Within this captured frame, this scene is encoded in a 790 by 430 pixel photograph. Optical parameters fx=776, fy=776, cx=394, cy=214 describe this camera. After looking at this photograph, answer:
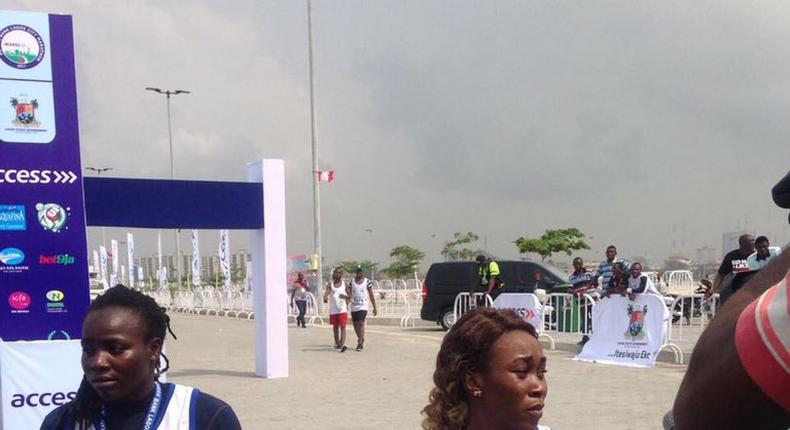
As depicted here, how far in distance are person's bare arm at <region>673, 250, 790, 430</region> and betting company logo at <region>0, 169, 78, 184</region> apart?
7094mm

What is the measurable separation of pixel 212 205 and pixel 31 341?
142 inches

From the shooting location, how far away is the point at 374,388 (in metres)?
10.6

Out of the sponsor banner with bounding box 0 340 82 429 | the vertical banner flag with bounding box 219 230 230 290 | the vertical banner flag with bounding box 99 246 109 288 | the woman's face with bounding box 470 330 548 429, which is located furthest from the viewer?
the vertical banner flag with bounding box 99 246 109 288

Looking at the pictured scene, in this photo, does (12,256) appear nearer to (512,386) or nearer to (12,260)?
(12,260)

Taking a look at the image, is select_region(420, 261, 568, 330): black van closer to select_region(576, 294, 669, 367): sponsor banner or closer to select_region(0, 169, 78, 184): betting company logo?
select_region(576, 294, 669, 367): sponsor banner

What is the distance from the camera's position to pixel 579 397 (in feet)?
31.5

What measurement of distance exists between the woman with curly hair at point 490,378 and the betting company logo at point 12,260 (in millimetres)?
5757

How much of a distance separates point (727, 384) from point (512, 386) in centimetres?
128

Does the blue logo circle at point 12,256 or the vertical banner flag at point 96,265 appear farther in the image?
the vertical banner flag at point 96,265

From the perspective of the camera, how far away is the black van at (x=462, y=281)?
63.9 feet

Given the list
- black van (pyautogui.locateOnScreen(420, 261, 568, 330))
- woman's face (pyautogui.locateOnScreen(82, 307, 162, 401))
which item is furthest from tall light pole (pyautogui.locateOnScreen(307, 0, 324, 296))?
woman's face (pyautogui.locateOnScreen(82, 307, 162, 401))

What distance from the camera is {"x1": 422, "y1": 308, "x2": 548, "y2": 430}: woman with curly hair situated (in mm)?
2146

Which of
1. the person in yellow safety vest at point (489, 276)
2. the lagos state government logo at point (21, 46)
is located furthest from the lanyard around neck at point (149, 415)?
the person in yellow safety vest at point (489, 276)

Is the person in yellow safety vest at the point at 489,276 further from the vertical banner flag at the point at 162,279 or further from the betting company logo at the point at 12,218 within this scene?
the vertical banner flag at the point at 162,279
